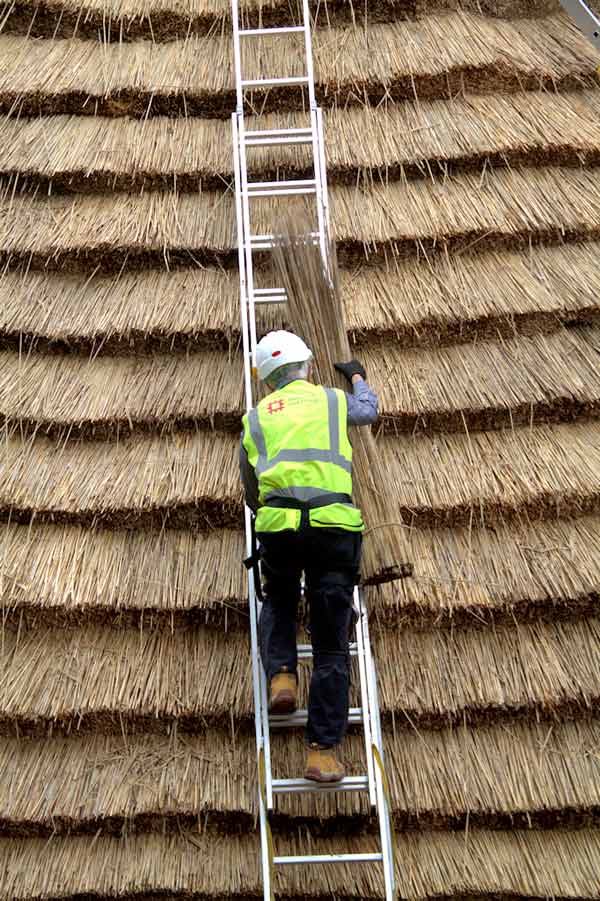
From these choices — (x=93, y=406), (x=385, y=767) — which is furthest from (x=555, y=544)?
(x=93, y=406)

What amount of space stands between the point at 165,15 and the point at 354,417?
1966 millimetres

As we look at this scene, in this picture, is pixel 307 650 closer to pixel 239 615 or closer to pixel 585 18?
pixel 239 615

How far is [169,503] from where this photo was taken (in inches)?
123

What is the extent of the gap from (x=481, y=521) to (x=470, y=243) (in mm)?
945

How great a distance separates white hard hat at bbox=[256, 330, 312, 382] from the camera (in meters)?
2.87

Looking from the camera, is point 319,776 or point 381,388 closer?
point 319,776

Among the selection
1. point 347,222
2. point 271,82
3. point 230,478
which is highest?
point 271,82

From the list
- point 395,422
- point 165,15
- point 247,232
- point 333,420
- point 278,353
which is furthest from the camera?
point 165,15

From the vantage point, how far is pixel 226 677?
118 inches

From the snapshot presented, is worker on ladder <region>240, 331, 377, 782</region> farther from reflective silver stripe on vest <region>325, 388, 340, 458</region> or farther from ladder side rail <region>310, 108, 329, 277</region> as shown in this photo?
ladder side rail <region>310, 108, 329, 277</region>

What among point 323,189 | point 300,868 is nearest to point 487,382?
point 323,189

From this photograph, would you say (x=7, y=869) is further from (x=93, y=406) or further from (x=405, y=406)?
(x=405, y=406)

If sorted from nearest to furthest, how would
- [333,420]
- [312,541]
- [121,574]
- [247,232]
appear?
[312,541]
[333,420]
[121,574]
[247,232]

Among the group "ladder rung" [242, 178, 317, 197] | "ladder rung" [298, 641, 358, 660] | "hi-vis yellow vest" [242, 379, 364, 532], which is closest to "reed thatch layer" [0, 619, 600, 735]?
"ladder rung" [298, 641, 358, 660]
